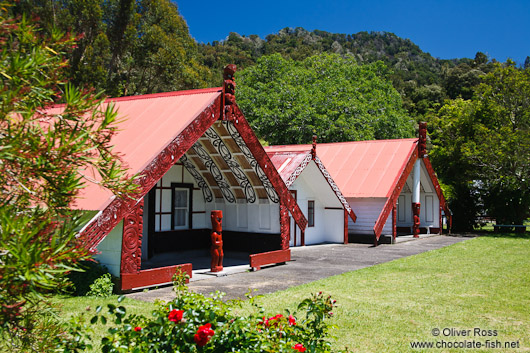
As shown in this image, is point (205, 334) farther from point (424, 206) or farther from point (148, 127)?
point (424, 206)

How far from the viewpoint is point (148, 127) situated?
1213 cm

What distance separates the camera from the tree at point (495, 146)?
86.7 ft

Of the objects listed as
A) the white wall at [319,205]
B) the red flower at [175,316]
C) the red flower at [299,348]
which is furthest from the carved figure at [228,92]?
the red flower at [299,348]

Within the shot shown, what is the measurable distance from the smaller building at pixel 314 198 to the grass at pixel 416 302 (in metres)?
5.66

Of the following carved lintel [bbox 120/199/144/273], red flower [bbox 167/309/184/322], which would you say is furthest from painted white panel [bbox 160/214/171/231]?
red flower [bbox 167/309/184/322]

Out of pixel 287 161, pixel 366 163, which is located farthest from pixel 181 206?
pixel 366 163

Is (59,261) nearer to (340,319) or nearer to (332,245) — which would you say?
(340,319)

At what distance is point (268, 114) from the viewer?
118 feet

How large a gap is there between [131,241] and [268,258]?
5.09 m

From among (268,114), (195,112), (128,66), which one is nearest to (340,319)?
(195,112)

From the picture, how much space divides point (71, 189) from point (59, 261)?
47cm

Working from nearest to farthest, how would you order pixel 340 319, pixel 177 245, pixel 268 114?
pixel 340 319 < pixel 177 245 < pixel 268 114

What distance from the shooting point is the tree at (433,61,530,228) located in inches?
1040

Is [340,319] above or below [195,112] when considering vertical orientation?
below
